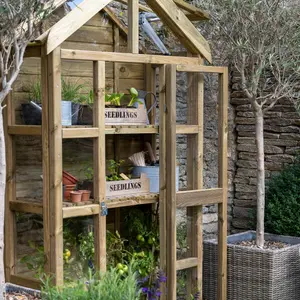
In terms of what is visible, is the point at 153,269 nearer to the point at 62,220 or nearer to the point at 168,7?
the point at 62,220

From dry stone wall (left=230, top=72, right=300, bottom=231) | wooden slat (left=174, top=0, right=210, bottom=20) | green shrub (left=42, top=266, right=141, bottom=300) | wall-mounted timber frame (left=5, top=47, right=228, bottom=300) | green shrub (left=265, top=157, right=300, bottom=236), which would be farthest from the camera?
dry stone wall (left=230, top=72, right=300, bottom=231)

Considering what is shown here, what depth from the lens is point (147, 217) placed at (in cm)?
579

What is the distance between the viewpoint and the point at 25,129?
4883mm

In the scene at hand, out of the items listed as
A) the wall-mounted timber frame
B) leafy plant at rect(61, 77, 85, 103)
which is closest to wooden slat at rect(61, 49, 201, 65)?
the wall-mounted timber frame

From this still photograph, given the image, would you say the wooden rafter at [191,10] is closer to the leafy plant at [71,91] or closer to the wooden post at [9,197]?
the leafy plant at [71,91]

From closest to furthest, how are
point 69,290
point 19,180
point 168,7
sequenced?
point 69,290, point 19,180, point 168,7

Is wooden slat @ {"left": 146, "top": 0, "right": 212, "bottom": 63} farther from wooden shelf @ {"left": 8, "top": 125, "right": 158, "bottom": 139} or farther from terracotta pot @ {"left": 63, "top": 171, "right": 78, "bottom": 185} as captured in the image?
terracotta pot @ {"left": 63, "top": 171, "right": 78, "bottom": 185}

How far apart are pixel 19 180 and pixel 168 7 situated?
1.73 meters

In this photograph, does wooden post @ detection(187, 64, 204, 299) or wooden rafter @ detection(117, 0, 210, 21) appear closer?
wooden post @ detection(187, 64, 204, 299)

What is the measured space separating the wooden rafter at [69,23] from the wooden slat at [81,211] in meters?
1.08

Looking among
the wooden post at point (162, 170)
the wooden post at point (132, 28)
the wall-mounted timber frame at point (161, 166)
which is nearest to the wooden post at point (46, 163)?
the wall-mounted timber frame at point (161, 166)

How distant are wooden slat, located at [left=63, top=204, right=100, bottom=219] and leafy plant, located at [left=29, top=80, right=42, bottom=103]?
31.0 inches

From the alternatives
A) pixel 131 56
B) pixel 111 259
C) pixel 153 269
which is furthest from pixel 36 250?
pixel 131 56

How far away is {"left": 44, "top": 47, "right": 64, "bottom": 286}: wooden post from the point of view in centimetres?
467
